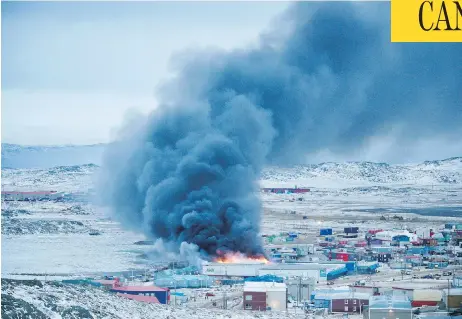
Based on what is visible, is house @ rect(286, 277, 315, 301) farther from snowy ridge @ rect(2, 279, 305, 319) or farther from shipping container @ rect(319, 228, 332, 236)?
shipping container @ rect(319, 228, 332, 236)

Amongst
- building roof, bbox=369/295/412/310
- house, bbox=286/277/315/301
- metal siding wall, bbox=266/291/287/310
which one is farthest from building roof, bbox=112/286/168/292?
building roof, bbox=369/295/412/310

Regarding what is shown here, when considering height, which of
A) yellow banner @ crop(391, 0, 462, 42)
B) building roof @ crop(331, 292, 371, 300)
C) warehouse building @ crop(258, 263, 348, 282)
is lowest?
building roof @ crop(331, 292, 371, 300)

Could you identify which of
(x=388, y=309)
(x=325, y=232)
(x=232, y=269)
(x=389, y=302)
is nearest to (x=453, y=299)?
(x=389, y=302)

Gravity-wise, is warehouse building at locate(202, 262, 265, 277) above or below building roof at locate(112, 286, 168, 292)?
above

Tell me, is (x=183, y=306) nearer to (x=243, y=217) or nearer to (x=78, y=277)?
(x=78, y=277)

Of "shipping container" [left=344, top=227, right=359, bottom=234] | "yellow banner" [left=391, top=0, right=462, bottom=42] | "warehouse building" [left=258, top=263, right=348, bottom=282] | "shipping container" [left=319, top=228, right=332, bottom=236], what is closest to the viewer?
"yellow banner" [left=391, top=0, right=462, bottom=42]

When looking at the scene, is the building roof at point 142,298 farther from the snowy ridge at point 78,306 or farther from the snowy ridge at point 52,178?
the snowy ridge at point 52,178

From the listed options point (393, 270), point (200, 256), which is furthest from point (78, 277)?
point (393, 270)

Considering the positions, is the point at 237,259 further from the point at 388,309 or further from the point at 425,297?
the point at 388,309
